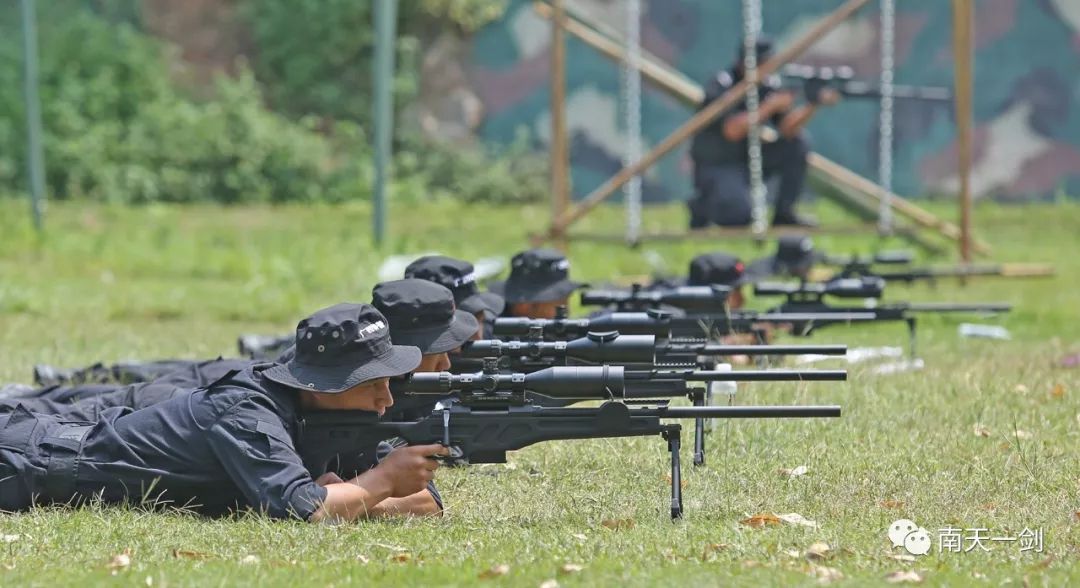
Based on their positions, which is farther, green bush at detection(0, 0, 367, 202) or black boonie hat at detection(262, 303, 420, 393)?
green bush at detection(0, 0, 367, 202)

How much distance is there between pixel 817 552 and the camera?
557cm

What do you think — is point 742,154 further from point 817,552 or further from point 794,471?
point 817,552

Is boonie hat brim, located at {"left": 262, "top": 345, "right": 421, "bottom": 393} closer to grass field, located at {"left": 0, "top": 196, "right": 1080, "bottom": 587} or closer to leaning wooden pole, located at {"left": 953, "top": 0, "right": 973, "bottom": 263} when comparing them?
grass field, located at {"left": 0, "top": 196, "right": 1080, "bottom": 587}

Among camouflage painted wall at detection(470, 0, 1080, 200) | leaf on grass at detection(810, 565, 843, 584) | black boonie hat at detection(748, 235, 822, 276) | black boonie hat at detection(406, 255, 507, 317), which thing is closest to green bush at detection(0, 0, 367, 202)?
camouflage painted wall at detection(470, 0, 1080, 200)

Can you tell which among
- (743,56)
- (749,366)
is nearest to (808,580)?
(749,366)

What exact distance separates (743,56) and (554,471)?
30.5 feet

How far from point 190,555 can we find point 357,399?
859mm

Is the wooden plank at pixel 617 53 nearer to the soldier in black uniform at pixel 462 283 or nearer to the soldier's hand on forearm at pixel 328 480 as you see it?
the soldier in black uniform at pixel 462 283

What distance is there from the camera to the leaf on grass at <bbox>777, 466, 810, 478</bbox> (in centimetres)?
706

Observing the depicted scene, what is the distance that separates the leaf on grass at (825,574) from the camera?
5234 millimetres

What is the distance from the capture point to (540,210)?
22859mm

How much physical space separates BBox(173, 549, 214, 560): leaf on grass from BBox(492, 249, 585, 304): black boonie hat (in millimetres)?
3853

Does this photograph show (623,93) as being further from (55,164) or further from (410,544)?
(410,544)

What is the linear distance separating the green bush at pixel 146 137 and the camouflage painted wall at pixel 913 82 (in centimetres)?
353
